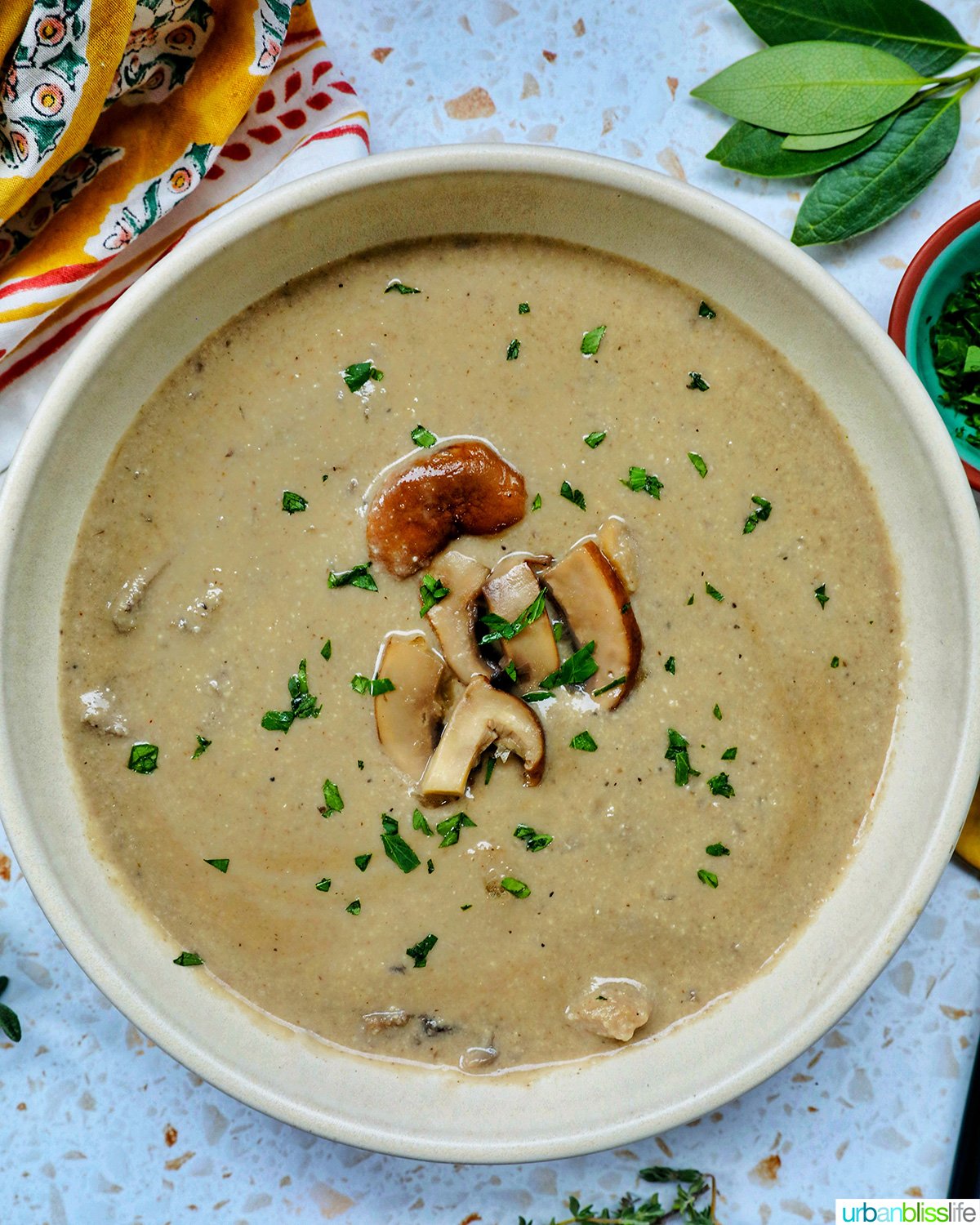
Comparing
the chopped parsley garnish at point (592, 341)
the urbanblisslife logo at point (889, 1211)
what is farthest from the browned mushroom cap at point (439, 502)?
the urbanblisslife logo at point (889, 1211)

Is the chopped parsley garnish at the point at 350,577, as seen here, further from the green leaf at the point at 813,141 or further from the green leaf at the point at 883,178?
the green leaf at the point at 813,141

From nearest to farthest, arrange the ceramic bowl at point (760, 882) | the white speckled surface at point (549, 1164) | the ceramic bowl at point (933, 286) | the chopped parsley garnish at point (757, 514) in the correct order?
1. the ceramic bowl at point (760, 882)
2. the chopped parsley garnish at point (757, 514)
3. the ceramic bowl at point (933, 286)
4. the white speckled surface at point (549, 1164)

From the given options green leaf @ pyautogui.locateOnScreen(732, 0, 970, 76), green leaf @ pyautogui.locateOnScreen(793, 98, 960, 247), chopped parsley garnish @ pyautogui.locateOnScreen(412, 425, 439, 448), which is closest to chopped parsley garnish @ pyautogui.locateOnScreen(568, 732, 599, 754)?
chopped parsley garnish @ pyautogui.locateOnScreen(412, 425, 439, 448)

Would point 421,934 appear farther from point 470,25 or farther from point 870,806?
point 470,25

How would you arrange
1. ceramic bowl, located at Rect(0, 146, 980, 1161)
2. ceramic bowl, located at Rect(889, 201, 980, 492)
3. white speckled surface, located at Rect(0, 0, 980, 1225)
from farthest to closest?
white speckled surface, located at Rect(0, 0, 980, 1225)
ceramic bowl, located at Rect(889, 201, 980, 492)
ceramic bowl, located at Rect(0, 146, 980, 1161)

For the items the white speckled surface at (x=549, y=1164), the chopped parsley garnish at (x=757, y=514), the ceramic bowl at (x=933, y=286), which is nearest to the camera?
the chopped parsley garnish at (x=757, y=514)

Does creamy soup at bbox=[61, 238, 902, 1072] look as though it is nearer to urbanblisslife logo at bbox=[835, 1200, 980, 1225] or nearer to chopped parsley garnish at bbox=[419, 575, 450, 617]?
chopped parsley garnish at bbox=[419, 575, 450, 617]

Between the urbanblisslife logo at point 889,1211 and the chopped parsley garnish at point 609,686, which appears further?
the urbanblisslife logo at point 889,1211
